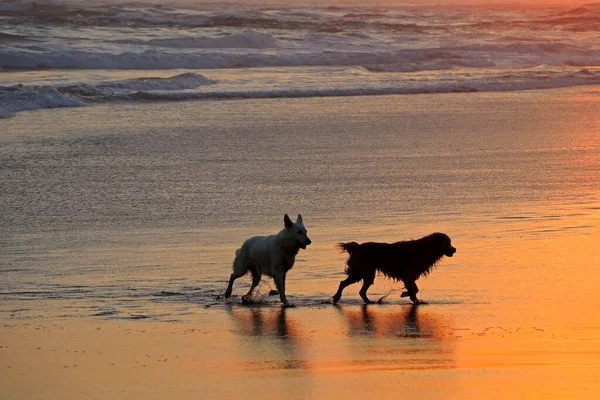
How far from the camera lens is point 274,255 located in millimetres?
8680

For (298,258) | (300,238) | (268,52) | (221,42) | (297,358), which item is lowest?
(221,42)

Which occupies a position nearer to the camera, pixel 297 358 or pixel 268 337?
pixel 297 358

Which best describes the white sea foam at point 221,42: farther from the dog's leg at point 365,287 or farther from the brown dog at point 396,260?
the dog's leg at point 365,287

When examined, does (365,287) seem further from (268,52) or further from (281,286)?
(268,52)

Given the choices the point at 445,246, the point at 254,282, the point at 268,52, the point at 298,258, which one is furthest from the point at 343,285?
the point at 268,52

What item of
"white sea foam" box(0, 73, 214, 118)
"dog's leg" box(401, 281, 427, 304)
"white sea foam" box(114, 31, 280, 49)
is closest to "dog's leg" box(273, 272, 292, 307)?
"dog's leg" box(401, 281, 427, 304)

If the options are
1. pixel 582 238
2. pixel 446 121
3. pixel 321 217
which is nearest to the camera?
pixel 582 238

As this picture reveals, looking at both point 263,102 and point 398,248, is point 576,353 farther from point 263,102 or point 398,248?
point 263,102

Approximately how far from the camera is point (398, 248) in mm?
8898

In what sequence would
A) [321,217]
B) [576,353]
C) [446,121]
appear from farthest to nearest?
[446,121] < [321,217] < [576,353]

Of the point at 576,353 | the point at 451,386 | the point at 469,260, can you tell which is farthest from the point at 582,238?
the point at 451,386

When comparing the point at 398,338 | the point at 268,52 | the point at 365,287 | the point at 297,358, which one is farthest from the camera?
the point at 268,52

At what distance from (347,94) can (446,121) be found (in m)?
5.40

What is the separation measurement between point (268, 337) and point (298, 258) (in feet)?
8.27
